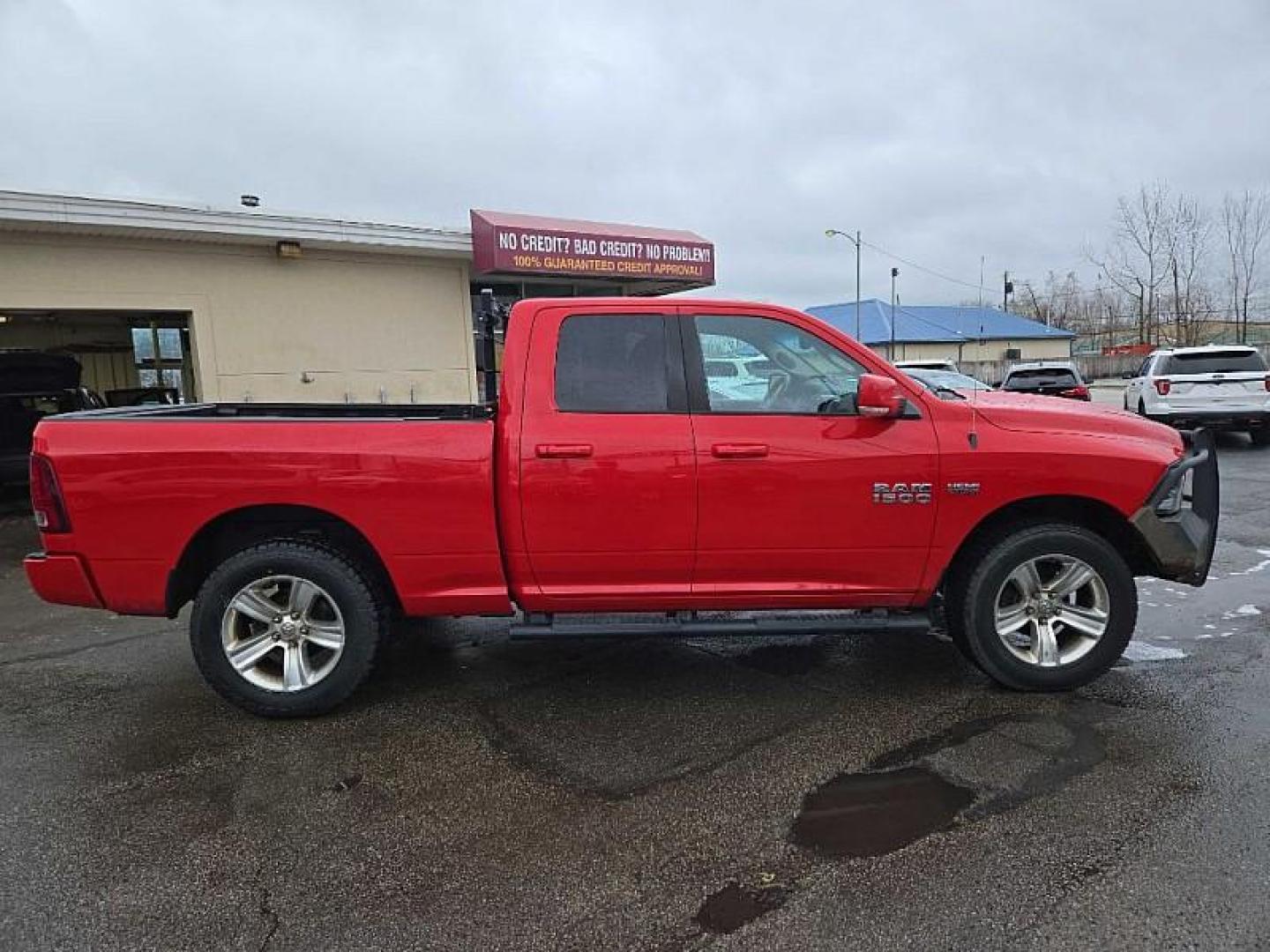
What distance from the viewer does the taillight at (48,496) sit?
12.0ft

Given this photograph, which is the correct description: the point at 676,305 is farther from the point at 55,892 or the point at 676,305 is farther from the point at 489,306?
the point at 55,892

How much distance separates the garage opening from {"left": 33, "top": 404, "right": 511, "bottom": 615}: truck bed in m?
10.7

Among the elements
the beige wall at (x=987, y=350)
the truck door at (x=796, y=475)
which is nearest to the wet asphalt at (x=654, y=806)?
the truck door at (x=796, y=475)

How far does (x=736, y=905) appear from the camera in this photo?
250 cm

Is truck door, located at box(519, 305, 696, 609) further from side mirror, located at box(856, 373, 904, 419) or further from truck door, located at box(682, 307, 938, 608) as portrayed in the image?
side mirror, located at box(856, 373, 904, 419)

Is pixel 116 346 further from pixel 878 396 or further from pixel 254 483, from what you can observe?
pixel 878 396

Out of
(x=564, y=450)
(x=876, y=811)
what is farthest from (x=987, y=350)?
(x=876, y=811)

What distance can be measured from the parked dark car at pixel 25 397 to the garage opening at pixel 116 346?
2832 mm

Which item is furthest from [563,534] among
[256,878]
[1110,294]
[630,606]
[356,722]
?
[1110,294]

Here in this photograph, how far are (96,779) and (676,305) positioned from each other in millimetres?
3391

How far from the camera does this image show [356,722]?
388 centimetres

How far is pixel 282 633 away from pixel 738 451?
2.43 metres

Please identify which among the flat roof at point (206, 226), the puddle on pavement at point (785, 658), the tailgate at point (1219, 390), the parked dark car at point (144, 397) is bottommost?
the puddle on pavement at point (785, 658)

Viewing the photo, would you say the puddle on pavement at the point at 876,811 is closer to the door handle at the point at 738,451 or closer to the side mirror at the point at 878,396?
the door handle at the point at 738,451
